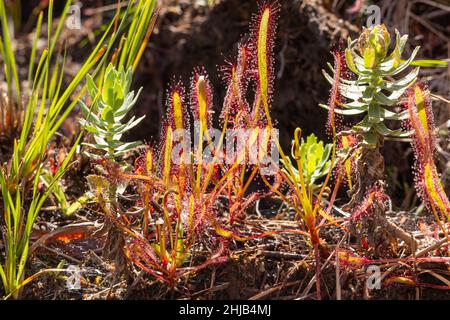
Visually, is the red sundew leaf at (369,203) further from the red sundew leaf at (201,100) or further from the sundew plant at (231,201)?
the red sundew leaf at (201,100)

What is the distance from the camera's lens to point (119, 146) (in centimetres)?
158

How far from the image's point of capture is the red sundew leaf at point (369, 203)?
1511 millimetres

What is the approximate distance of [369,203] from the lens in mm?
1507

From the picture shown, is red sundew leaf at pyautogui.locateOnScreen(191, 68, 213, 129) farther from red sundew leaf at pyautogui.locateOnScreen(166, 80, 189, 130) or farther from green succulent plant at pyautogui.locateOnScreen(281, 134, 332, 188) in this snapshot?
green succulent plant at pyautogui.locateOnScreen(281, 134, 332, 188)

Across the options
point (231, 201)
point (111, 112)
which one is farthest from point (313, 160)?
point (111, 112)

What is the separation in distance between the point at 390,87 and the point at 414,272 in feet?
1.33

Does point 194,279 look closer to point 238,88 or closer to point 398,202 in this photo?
point 238,88

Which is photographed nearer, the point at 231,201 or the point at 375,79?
the point at 375,79

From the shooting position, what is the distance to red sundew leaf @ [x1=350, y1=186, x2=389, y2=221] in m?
1.51

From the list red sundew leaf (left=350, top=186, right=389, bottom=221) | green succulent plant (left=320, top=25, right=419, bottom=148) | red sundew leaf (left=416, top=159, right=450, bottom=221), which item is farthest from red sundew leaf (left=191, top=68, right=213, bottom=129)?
red sundew leaf (left=416, top=159, right=450, bottom=221)

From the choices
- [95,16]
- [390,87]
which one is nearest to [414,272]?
[390,87]

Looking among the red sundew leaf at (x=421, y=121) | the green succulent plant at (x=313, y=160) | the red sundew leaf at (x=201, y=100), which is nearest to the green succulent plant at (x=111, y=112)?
the red sundew leaf at (x=201, y=100)

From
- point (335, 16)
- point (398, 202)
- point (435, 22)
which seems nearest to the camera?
point (398, 202)

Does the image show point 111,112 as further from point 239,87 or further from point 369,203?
point 369,203
